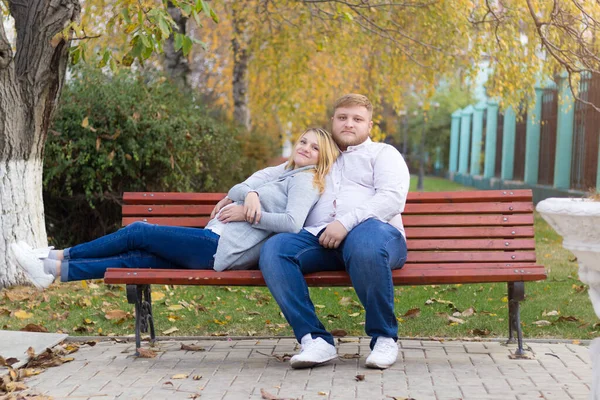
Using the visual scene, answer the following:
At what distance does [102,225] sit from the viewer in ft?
33.6

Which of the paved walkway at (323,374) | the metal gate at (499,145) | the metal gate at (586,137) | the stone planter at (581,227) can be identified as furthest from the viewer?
the metal gate at (499,145)

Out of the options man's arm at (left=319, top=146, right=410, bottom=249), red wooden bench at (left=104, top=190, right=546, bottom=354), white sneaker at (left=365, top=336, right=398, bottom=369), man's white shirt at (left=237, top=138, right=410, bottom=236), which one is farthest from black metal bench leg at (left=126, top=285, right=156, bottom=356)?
white sneaker at (left=365, top=336, right=398, bottom=369)

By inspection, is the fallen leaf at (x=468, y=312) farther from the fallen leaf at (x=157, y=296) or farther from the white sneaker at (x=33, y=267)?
the white sneaker at (x=33, y=267)

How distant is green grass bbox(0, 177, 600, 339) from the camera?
5.94 metres

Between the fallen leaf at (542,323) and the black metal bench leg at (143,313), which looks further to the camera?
the fallen leaf at (542,323)

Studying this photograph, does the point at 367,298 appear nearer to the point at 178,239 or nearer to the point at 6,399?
the point at 178,239

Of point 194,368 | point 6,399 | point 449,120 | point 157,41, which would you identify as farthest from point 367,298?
point 449,120

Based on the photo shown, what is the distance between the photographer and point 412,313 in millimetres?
6410

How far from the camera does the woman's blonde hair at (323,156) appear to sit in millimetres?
5066

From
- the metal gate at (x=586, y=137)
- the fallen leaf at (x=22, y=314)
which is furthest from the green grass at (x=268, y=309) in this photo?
the metal gate at (x=586, y=137)

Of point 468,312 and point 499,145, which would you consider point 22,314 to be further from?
point 499,145

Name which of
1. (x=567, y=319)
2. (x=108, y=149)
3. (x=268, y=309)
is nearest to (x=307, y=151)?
(x=268, y=309)

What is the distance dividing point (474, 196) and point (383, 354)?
131 cm

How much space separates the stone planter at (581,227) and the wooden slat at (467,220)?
1825 mm
